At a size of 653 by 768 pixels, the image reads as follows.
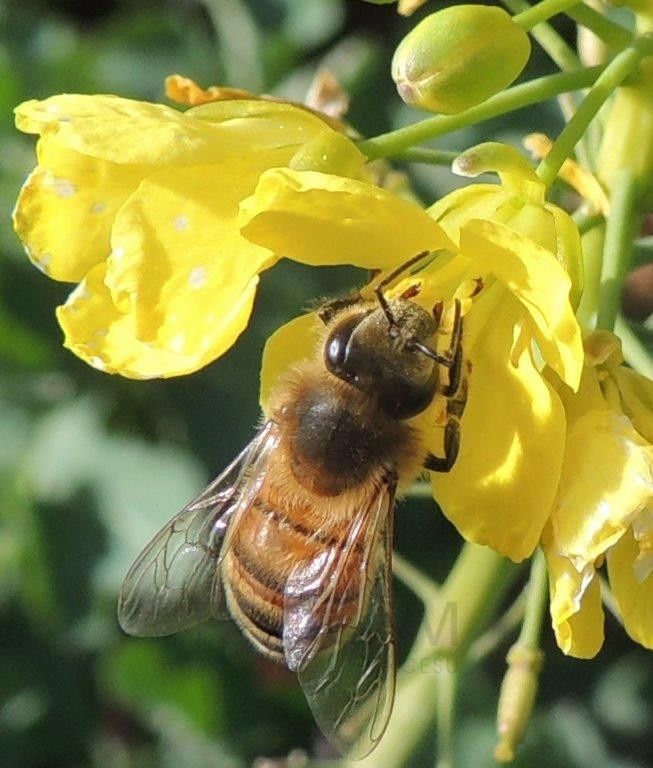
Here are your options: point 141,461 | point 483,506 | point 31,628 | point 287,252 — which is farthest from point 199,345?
point 31,628

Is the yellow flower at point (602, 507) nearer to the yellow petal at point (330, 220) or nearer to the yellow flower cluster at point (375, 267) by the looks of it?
the yellow flower cluster at point (375, 267)

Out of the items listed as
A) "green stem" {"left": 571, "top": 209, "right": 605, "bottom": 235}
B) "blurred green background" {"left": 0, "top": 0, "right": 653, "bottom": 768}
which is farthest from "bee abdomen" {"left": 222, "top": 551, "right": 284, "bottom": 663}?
"blurred green background" {"left": 0, "top": 0, "right": 653, "bottom": 768}

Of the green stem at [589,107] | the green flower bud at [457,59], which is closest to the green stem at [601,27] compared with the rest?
the green stem at [589,107]

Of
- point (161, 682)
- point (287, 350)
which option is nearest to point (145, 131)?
point (287, 350)

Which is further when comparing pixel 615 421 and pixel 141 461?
pixel 141 461

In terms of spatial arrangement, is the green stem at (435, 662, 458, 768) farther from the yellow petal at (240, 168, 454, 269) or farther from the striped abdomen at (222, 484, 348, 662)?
the yellow petal at (240, 168, 454, 269)

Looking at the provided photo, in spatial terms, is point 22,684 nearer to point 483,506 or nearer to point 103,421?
point 103,421

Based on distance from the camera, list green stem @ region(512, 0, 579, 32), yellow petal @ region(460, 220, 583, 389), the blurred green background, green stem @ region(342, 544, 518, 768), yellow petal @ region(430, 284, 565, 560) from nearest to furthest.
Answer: yellow petal @ region(460, 220, 583, 389) < yellow petal @ region(430, 284, 565, 560) < green stem @ region(512, 0, 579, 32) < green stem @ region(342, 544, 518, 768) < the blurred green background
